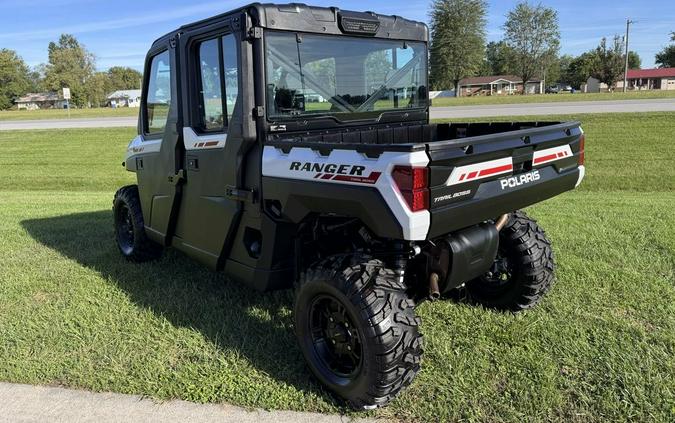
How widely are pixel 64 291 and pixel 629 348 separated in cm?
458

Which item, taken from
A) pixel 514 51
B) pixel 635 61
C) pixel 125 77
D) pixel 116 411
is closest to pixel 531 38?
pixel 514 51

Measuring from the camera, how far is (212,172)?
13.2ft

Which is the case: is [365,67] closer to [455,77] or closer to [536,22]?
[455,77]

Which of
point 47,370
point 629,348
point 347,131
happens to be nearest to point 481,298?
point 629,348

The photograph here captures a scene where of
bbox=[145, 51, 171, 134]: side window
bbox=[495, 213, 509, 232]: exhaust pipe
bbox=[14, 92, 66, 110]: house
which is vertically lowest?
bbox=[495, 213, 509, 232]: exhaust pipe

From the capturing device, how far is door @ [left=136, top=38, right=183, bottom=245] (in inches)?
176

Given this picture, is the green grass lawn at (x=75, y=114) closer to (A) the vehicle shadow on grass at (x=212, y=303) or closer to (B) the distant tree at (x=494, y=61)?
(A) the vehicle shadow on grass at (x=212, y=303)

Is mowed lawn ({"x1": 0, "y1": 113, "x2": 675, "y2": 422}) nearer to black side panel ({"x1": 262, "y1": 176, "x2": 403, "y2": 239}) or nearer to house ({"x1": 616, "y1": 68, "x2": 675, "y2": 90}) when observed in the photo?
black side panel ({"x1": 262, "y1": 176, "x2": 403, "y2": 239})

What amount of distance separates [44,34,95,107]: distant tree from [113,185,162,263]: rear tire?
8695 cm

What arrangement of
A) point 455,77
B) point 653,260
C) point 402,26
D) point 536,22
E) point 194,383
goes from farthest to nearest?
point 536,22, point 455,77, point 653,260, point 402,26, point 194,383

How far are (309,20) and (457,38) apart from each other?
45.3 meters

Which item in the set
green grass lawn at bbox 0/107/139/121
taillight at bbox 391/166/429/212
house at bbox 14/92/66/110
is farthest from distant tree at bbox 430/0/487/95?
house at bbox 14/92/66/110

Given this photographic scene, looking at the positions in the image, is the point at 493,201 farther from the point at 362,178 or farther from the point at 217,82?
the point at 217,82

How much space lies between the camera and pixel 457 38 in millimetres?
45844
